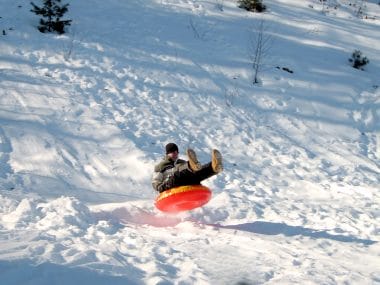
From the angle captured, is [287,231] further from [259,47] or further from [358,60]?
[358,60]

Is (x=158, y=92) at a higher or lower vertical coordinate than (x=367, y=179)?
higher

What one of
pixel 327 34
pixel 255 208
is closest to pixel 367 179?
pixel 255 208

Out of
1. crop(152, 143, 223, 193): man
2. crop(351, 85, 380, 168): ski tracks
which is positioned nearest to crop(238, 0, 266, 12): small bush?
crop(351, 85, 380, 168): ski tracks

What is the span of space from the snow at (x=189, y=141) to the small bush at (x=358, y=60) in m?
0.20

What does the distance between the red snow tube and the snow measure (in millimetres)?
270

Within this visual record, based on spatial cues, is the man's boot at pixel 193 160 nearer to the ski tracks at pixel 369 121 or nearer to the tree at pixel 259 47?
the ski tracks at pixel 369 121

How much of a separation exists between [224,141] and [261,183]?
1.40 m

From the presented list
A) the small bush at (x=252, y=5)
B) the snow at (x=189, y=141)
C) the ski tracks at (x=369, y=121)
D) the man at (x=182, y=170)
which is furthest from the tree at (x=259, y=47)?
the man at (x=182, y=170)

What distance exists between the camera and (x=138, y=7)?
A: 13.1 m

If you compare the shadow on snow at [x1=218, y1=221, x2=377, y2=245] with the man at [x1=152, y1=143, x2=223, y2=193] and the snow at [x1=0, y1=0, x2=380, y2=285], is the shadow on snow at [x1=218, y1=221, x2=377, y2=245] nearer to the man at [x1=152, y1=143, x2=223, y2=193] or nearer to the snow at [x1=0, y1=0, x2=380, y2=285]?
the snow at [x1=0, y1=0, x2=380, y2=285]

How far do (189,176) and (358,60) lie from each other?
761 centimetres

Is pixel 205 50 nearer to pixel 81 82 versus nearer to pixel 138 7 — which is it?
pixel 138 7

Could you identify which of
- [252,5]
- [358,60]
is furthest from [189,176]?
[252,5]

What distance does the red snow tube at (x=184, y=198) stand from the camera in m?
6.22
